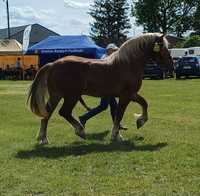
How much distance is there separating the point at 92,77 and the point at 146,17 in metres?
79.2

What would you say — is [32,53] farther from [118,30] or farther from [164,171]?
[118,30]

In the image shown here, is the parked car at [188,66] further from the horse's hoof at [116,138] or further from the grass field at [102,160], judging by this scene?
the horse's hoof at [116,138]

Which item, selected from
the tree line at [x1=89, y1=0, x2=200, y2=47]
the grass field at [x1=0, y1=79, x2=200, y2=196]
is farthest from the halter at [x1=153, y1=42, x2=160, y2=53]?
the tree line at [x1=89, y1=0, x2=200, y2=47]

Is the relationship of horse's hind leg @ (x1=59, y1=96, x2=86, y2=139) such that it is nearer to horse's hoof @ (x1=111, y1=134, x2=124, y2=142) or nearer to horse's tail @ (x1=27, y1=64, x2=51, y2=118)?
horse's tail @ (x1=27, y1=64, x2=51, y2=118)

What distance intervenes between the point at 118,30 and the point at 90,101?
3131 inches

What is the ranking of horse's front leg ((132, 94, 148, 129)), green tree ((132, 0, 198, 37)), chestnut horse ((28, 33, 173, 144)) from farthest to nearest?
green tree ((132, 0, 198, 37)) < horse's front leg ((132, 94, 148, 129)) < chestnut horse ((28, 33, 173, 144))

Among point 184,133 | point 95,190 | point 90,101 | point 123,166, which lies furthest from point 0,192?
point 90,101

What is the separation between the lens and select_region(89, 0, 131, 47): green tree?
98.4 meters

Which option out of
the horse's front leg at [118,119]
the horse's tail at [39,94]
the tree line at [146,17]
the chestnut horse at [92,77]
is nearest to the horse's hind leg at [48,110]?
the chestnut horse at [92,77]

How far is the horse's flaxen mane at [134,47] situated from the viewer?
1032 centimetres

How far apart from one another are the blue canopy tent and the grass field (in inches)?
978

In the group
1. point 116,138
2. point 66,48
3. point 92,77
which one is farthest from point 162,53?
point 66,48

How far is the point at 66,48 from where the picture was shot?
3962cm

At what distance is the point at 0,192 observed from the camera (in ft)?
21.9
